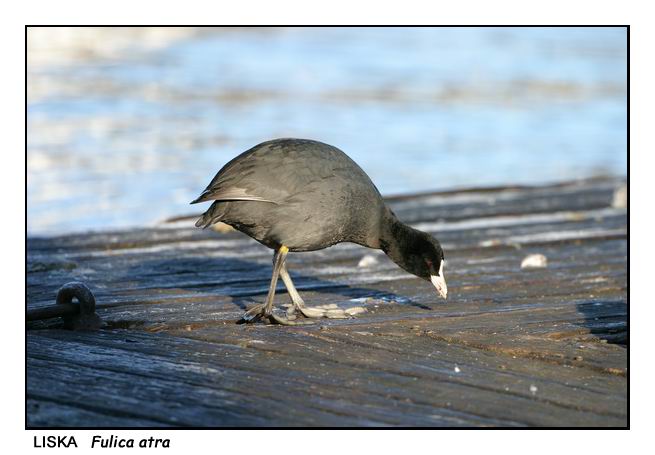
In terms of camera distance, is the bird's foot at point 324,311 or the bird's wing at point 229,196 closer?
the bird's wing at point 229,196

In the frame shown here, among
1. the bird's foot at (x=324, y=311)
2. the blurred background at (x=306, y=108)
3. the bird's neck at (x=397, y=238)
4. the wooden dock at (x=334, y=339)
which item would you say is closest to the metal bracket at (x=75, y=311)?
the wooden dock at (x=334, y=339)

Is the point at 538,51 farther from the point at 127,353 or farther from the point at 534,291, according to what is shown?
the point at 127,353

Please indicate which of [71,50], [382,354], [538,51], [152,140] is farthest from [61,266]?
[538,51]

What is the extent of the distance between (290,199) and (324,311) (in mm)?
593

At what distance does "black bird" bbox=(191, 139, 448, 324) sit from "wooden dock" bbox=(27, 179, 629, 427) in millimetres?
420

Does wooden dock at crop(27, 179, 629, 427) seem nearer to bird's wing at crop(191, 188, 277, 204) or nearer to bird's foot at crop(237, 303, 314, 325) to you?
bird's foot at crop(237, 303, 314, 325)

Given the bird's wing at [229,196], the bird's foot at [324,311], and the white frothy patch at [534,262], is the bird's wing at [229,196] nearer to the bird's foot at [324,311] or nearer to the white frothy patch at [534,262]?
the bird's foot at [324,311]

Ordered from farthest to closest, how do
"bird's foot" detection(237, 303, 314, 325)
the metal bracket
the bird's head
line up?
the bird's head → "bird's foot" detection(237, 303, 314, 325) → the metal bracket

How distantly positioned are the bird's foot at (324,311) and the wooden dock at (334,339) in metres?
0.10

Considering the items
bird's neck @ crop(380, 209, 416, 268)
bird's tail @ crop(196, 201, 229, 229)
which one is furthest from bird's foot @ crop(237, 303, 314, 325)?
bird's neck @ crop(380, 209, 416, 268)

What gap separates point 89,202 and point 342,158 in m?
4.51

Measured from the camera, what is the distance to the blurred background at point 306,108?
1061 centimetres

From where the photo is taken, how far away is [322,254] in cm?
712

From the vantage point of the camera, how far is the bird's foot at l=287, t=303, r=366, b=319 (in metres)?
5.23
